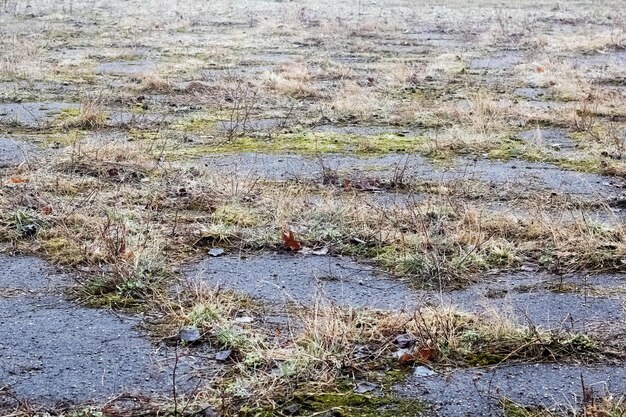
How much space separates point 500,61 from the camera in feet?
45.5

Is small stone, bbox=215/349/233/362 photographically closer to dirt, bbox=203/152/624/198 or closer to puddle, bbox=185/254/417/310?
puddle, bbox=185/254/417/310

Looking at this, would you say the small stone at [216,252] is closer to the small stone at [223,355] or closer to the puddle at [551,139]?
the small stone at [223,355]

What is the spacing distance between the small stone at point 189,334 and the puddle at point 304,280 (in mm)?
571

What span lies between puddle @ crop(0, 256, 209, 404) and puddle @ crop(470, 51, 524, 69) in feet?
34.3

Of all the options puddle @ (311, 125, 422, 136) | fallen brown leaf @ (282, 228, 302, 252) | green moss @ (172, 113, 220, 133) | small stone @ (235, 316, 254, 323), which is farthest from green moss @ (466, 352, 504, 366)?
green moss @ (172, 113, 220, 133)

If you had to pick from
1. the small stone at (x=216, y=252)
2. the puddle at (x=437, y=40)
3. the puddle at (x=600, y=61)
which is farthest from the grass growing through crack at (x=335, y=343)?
the puddle at (x=437, y=40)

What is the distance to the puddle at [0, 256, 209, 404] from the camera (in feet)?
10.3

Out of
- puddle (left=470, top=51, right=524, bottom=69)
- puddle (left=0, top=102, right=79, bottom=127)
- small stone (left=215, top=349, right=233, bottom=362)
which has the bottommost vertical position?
small stone (left=215, top=349, right=233, bottom=362)

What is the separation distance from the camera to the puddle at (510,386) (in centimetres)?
305

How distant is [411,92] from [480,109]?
1.91 m

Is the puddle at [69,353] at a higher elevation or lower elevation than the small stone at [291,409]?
lower

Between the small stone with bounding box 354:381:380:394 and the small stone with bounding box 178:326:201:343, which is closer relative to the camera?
the small stone with bounding box 354:381:380:394

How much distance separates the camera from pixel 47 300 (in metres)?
4.00

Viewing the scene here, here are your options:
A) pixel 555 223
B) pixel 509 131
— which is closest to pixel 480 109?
pixel 509 131
